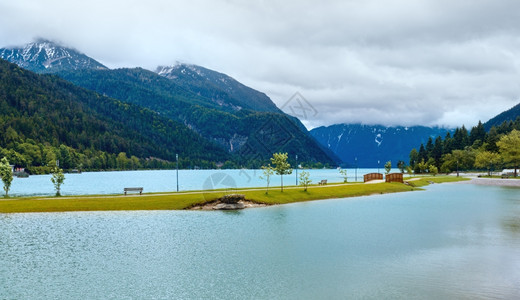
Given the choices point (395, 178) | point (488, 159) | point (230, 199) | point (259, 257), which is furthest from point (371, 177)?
point (259, 257)

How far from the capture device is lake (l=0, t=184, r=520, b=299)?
2519cm

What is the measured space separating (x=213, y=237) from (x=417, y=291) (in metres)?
24.1

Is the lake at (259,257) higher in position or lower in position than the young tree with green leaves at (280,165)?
lower

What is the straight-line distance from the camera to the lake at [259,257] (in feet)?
82.6

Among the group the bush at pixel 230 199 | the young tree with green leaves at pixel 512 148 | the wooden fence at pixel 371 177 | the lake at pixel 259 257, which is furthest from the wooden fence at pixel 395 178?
the bush at pixel 230 199

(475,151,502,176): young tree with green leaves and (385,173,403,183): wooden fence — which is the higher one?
(475,151,502,176): young tree with green leaves

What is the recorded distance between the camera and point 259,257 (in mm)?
33938

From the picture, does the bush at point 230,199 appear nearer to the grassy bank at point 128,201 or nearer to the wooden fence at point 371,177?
the grassy bank at point 128,201

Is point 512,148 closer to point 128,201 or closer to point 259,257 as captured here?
point 128,201

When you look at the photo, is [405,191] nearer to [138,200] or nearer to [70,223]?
[138,200]

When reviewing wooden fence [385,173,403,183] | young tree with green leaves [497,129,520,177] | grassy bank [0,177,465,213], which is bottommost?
grassy bank [0,177,465,213]

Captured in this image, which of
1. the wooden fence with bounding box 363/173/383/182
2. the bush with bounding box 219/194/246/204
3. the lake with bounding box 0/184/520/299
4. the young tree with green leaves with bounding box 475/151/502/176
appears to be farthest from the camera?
the young tree with green leaves with bounding box 475/151/502/176

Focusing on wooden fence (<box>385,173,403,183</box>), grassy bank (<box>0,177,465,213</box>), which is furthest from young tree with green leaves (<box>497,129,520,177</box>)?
grassy bank (<box>0,177,465,213</box>)

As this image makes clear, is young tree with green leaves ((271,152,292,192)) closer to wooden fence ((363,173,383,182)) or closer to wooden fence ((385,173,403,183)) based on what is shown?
wooden fence ((385,173,403,183))
